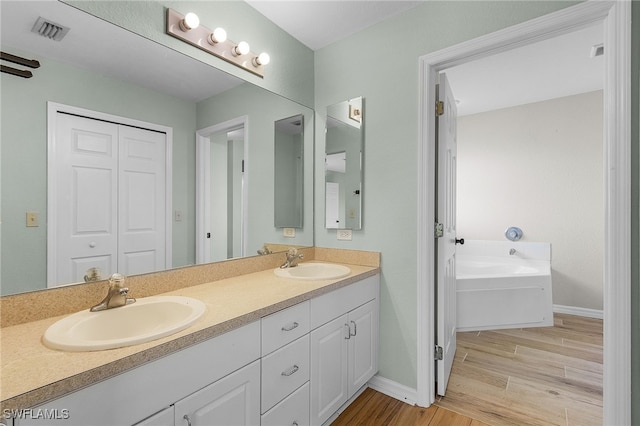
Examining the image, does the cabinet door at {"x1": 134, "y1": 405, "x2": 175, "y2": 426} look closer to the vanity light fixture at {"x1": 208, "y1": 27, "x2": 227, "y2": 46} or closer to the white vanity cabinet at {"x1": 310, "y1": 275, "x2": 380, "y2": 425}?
the white vanity cabinet at {"x1": 310, "y1": 275, "x2": 380, "y2": 425}

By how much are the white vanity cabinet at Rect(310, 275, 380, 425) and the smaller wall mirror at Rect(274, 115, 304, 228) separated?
75 centimetres

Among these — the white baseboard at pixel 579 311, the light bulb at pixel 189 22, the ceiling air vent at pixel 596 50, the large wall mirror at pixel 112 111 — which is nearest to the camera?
the large wall mirror at pixel 112 111

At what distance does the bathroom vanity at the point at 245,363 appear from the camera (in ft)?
2.46

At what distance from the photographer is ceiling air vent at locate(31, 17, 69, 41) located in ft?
3.52

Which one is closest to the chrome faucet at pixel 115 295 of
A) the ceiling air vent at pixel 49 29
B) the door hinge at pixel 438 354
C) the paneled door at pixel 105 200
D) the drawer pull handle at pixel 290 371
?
the paneled door at pixel 105 200

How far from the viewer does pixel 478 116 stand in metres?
3.82

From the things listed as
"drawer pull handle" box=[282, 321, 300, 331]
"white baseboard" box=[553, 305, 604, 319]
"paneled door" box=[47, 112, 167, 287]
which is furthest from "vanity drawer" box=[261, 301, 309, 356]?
"white baseboard" box=[553, 305, 604, 319]

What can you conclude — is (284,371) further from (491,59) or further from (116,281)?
(491,59)

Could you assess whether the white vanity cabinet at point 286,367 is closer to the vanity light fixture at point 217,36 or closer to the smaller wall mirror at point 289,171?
the smaller wall mirror at point 289,171

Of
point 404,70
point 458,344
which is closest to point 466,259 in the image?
point 458,344

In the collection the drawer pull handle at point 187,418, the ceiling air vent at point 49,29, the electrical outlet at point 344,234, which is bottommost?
the drawer pull handle at point 187,418

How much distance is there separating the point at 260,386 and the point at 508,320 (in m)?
2.82

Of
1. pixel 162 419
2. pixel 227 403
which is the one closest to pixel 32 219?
pixel 162 419

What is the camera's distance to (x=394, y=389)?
6.22 feet
